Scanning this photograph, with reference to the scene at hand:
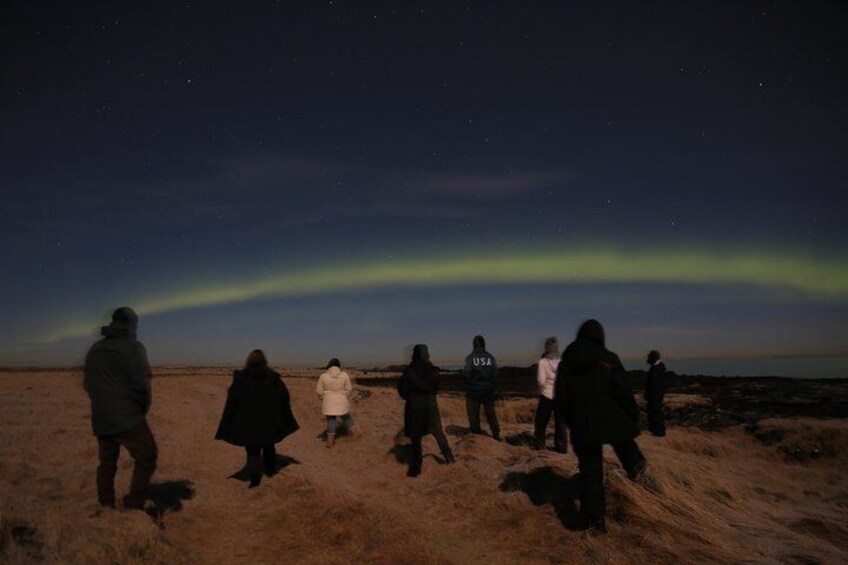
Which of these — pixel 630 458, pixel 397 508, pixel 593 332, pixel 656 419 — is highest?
pixel 593 332

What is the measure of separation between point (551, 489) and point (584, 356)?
2.57 meters

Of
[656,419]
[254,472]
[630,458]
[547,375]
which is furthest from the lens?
[656,419]

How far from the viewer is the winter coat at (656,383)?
13.0m

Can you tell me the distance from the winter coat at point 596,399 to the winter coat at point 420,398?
3.67 meters

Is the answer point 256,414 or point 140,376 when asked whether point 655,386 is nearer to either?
point 256,414

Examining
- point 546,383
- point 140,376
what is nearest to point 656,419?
point 546,383

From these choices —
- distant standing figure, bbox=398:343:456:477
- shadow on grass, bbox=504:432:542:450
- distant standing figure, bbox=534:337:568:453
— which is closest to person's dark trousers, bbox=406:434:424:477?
distant standing figure, bbox=398:343:456:477

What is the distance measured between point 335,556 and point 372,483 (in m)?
3.85

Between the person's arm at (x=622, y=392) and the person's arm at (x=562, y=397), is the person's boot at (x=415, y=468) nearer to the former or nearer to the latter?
the person's arm at (x=562, y=397)

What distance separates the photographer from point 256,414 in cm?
891

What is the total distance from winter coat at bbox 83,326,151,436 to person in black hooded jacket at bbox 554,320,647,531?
4865mm

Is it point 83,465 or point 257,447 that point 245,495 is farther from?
point 83,465

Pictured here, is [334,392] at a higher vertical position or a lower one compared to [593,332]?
lower

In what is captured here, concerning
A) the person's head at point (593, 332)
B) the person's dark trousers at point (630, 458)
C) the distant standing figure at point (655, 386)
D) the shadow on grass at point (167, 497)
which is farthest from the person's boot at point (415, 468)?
the distant standing figure at point (655, 386)
